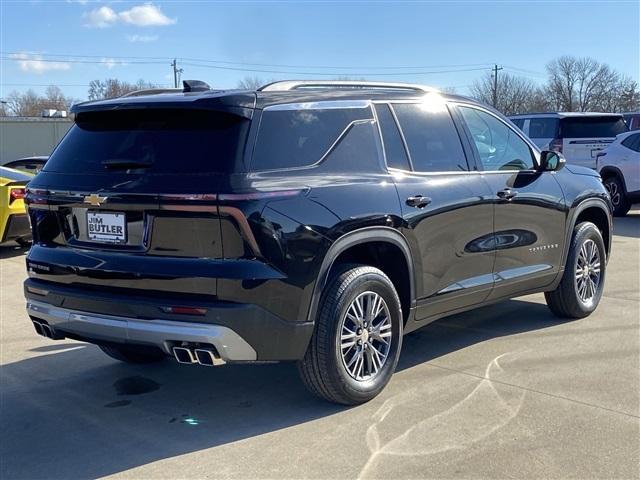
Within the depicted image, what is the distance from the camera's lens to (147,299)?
12.2 feet

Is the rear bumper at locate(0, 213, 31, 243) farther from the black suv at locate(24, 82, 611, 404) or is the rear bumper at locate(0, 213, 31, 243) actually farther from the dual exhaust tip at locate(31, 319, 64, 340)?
the dual exhaust tip at locate(31, 319, 64, 340)

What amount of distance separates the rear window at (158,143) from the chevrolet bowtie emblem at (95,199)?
17 cm

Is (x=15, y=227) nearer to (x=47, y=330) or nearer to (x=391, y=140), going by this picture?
(x=47, y=330)

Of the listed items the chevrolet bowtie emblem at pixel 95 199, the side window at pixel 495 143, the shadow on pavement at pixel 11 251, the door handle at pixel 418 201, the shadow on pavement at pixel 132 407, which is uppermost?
the side window at pixel 495 143

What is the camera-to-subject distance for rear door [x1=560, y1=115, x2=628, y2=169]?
16.4 m

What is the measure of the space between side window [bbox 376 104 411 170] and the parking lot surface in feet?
4.81

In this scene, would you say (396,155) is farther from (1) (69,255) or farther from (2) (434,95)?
(1) (69,255)

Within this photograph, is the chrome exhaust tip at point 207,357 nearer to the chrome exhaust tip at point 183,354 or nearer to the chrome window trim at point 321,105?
the chrome exhaust tip at point 183,354

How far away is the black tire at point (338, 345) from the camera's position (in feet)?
13.0

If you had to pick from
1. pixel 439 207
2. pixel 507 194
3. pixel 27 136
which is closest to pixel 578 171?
pixel 507 194

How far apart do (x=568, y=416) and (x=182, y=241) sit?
2417 mm

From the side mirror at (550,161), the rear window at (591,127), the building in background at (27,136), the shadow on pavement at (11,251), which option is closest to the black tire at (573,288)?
the side mirror at (550,161)

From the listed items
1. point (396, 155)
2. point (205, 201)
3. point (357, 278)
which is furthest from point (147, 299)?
point (396, 155)

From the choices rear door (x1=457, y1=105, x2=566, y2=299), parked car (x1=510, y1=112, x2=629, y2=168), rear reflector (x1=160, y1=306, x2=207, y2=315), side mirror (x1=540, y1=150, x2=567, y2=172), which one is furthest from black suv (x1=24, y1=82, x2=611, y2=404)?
parked car (x1=510, y1=112, x2=629, y2=168)
